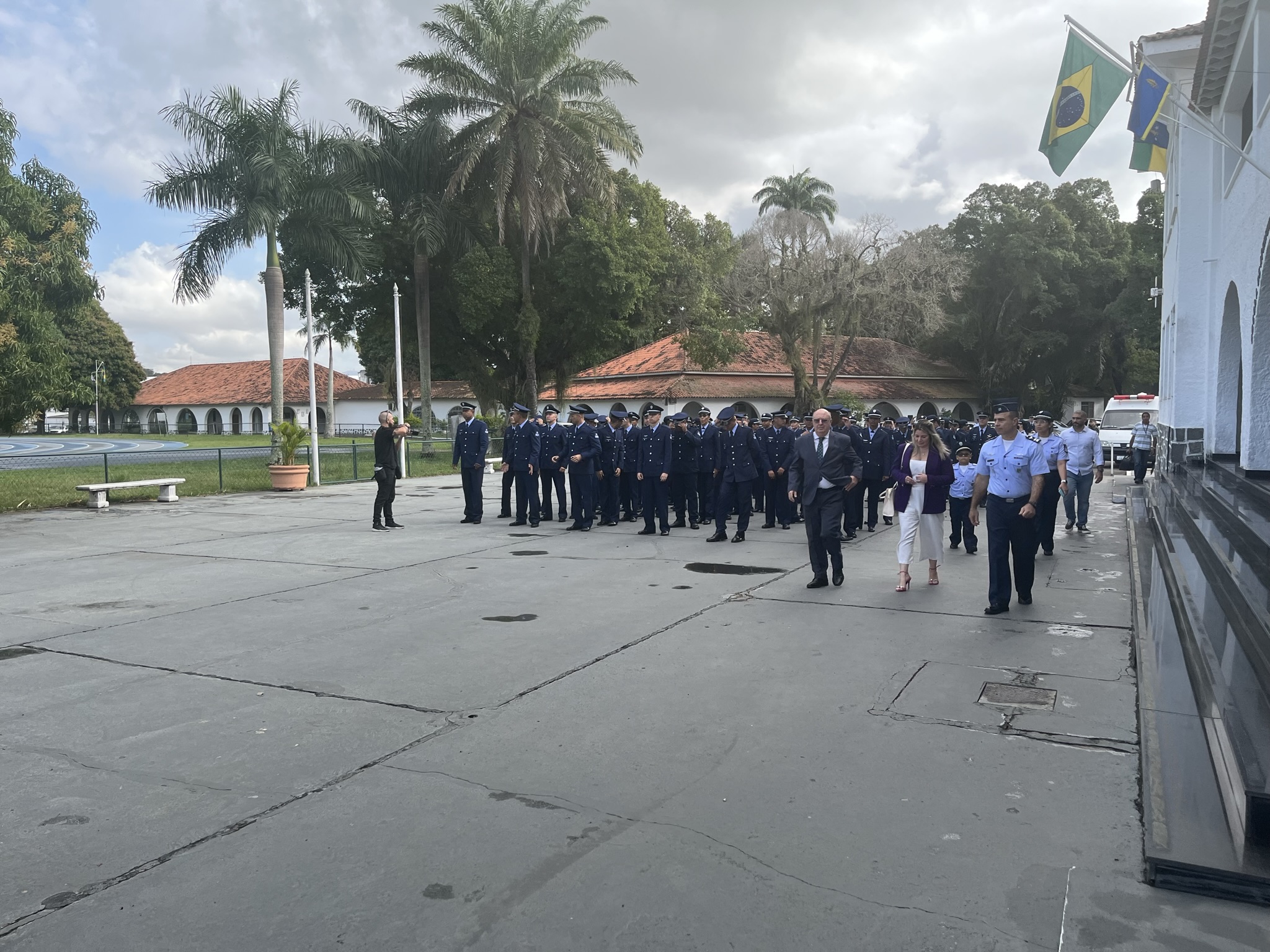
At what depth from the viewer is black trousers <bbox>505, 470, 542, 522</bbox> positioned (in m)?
14.5

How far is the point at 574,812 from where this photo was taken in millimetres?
Answer: 3959

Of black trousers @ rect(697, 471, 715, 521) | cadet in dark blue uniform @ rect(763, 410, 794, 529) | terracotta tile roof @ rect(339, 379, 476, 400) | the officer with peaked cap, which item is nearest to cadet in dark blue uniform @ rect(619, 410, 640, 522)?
the officer with peaked cap

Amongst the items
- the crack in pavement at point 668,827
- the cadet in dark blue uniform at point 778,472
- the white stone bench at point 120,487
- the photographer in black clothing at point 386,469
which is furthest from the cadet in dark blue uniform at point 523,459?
the crack in pavement at point 668,827

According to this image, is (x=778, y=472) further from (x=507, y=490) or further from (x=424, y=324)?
(x=424, y=324)

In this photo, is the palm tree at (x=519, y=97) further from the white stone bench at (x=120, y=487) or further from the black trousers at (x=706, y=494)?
the black trousers at (x=706, y=494)

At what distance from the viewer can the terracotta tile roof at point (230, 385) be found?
6969 cm

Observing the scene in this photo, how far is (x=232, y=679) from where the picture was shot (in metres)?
6.00

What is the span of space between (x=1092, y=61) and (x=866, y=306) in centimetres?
3079

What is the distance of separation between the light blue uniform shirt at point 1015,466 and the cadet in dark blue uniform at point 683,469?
6301mm

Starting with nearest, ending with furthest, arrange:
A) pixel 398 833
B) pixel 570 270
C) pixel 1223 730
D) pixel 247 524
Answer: pixel 398 833, pixel 1223 730, pixel 247 524, pixel 570 270

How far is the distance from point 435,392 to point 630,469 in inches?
2263

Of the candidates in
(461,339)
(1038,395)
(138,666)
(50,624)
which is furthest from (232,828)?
(1038,395)

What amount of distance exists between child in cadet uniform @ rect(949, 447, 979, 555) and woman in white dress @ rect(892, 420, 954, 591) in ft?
7.52

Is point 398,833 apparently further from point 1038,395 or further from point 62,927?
point 1038,395
